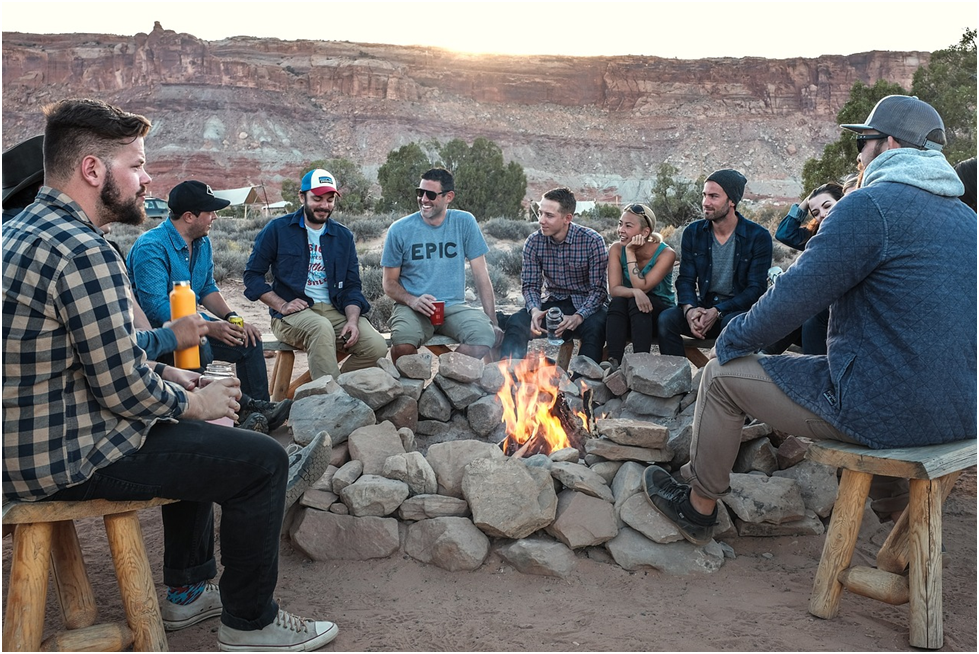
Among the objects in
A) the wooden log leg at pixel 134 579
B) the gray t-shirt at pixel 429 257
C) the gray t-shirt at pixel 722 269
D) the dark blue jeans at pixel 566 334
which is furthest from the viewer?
the gray t-shirt at pixel 429 257

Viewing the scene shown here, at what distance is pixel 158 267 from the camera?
4.62 meters

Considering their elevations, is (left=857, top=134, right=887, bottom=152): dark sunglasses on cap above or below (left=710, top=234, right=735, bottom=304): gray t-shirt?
above

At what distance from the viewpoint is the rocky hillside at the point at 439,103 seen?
48.7 meters

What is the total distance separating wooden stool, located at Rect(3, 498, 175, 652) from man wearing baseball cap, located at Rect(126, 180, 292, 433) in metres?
1.58

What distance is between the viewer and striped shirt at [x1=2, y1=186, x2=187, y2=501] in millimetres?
2219

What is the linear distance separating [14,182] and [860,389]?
3.55 metres

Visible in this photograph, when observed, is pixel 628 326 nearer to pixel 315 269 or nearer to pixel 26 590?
pixel 315 269

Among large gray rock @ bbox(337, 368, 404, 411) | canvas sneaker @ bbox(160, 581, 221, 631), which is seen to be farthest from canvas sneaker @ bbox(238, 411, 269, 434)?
canvas sneaker @ bbox(160, 581, 221, 631)

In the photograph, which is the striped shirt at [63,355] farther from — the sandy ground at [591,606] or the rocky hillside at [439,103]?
the rocky hillside at [439,103]

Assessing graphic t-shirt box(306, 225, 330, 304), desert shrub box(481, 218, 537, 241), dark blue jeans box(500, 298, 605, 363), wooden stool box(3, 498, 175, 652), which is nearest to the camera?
wooden stool box(3, 498, 175, 652)

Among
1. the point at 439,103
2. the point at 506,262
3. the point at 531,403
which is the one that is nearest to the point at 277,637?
the point at 531,403

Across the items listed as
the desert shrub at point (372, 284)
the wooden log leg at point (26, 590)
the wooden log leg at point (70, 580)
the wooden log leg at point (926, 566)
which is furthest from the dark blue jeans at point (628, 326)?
the desert shrub at point (372, 284)

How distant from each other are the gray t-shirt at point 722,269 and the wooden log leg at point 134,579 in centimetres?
388

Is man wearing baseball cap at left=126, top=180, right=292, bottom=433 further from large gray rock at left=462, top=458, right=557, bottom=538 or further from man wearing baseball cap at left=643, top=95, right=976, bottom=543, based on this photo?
man wearing baseball cap at left=643, top=95, right=976, bottom=543
